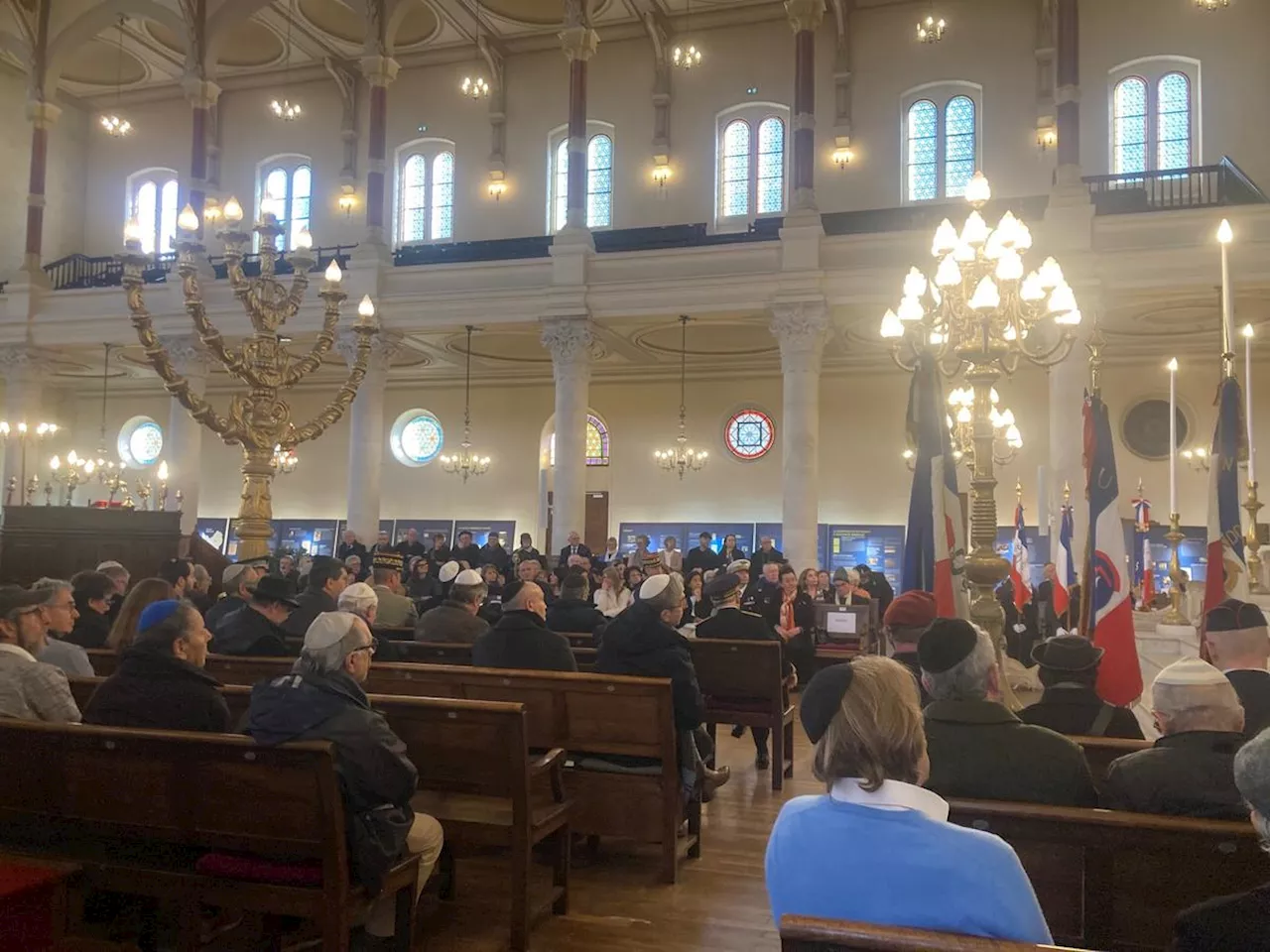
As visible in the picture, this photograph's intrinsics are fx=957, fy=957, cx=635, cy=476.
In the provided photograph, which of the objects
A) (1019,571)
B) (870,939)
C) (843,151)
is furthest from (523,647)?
(843,151)

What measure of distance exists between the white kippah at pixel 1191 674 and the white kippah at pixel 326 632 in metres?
2.53

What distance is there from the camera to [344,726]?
3072 mm

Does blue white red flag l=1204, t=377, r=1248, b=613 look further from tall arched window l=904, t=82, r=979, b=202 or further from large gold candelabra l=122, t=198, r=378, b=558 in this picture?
tall arched window l=904, t=82, r=979, b=202

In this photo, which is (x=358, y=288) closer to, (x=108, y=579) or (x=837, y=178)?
(x=837, y=178)

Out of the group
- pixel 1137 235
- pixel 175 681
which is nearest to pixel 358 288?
pixel 1137 235

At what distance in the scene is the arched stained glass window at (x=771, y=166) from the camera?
19047mm

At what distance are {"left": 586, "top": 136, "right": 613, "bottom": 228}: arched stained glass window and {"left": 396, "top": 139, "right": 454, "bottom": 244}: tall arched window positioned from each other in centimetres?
317

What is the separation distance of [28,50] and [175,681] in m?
20.8

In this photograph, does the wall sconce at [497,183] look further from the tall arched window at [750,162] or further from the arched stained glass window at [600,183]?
the tall arched window at [750,162]

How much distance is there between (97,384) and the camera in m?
23.7

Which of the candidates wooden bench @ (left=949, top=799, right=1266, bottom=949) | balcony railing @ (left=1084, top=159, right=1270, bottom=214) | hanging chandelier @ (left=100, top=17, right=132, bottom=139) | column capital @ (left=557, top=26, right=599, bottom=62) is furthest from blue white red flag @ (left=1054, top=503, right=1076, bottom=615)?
hanging chandelier @ (left=100, top=17, right=132, bottom=139)

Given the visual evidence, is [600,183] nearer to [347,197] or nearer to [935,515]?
[347,197]

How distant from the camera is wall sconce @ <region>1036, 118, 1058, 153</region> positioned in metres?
17.2

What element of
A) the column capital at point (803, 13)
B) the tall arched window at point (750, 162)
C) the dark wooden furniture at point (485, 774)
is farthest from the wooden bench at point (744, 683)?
the tall arched window at point (750, 162)
